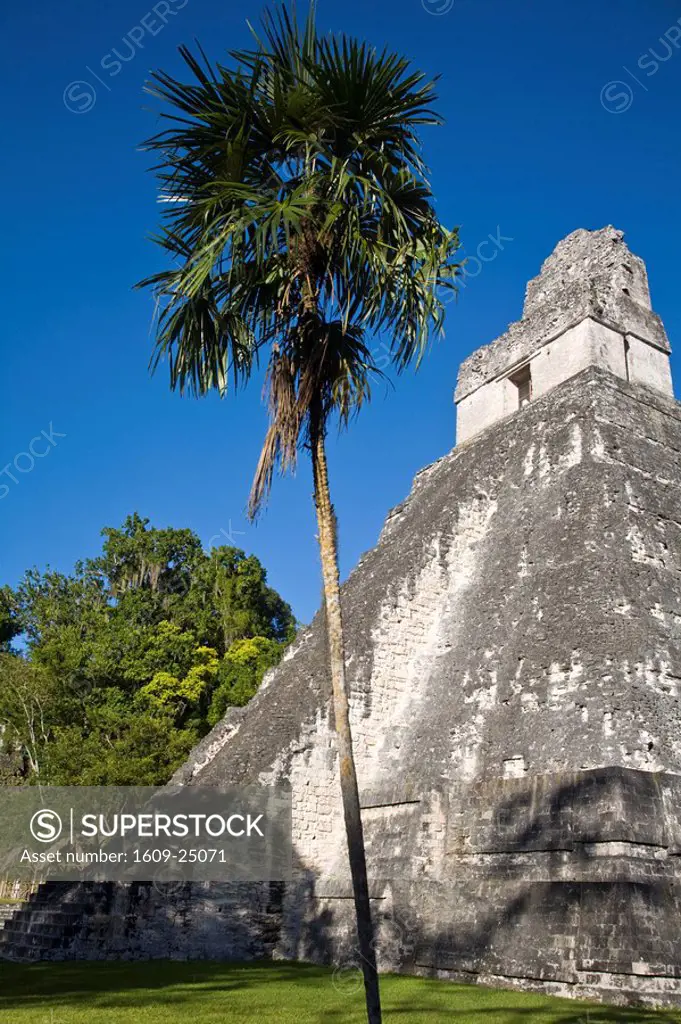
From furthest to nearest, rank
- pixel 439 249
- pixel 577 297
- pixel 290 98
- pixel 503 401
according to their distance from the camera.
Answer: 1. pixel 503 401
2. pixel 577 297
3. pixel 439 249
4. pixel 290 98

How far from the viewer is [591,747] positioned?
11.2 m

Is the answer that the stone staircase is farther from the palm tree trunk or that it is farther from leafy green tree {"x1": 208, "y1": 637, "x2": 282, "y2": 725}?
leafy green tree {"x1": 208, "y1": 637, "x2": 282, "y2": 725}

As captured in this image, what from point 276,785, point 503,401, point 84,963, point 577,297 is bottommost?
point 84,963

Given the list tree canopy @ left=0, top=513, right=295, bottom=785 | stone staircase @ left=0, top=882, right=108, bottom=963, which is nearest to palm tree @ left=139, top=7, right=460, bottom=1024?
stone staircase @ left=0, top=882, right=108, bottom=963

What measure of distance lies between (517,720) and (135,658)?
21.8 meters

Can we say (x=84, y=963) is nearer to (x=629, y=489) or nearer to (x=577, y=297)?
(x=629, y=489)

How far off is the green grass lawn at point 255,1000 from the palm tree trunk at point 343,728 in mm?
1458

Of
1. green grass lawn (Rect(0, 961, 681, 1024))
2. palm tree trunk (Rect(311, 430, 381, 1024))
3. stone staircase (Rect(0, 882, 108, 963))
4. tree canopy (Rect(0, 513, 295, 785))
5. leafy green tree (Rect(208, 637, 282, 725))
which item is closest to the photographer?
palm tree trunk (Rect(311, 430, 381, 1024))

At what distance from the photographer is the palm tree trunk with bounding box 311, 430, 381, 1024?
6.46m

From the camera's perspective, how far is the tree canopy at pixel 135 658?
89.2 feet

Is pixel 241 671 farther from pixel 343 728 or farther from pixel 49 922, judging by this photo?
pixel 343 728

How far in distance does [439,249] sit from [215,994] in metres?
8.34

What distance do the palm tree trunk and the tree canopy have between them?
19.4 meters

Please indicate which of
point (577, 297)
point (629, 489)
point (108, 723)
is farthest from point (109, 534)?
point (629, 489)
